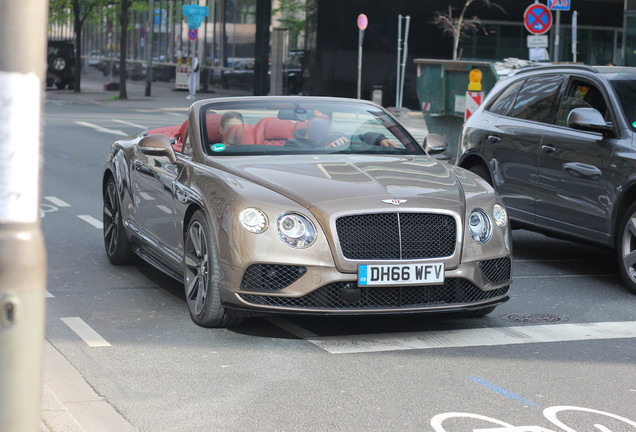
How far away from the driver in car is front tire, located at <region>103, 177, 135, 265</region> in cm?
197

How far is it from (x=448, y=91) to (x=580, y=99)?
11.3 m

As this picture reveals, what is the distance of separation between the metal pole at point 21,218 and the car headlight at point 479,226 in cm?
425

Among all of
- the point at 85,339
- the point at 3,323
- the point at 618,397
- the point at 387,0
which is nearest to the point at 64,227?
the point at 85,339

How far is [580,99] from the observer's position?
31.7 feet

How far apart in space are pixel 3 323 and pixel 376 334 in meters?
4.29

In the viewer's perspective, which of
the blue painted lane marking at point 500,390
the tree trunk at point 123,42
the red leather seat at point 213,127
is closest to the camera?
the blue painted lane marking at point 500,390

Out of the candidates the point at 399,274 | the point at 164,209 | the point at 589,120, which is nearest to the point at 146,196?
the point at 164,209

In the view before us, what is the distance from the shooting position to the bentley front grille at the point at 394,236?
6.58 meters

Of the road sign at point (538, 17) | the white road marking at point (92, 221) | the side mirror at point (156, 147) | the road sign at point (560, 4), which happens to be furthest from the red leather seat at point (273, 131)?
the road sign at point (538, 17)

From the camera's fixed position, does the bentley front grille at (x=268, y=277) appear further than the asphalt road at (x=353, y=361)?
Yes

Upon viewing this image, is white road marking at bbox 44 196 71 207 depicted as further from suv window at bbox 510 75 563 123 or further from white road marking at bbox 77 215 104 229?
suv window at bbox 510 75 563 123

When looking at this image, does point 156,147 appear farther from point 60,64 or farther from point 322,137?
point 60,64

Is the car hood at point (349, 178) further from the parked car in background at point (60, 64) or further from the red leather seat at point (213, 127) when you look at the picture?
the parked car in background at point (60, 64)

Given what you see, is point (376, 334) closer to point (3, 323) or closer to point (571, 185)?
point (571, 185)
